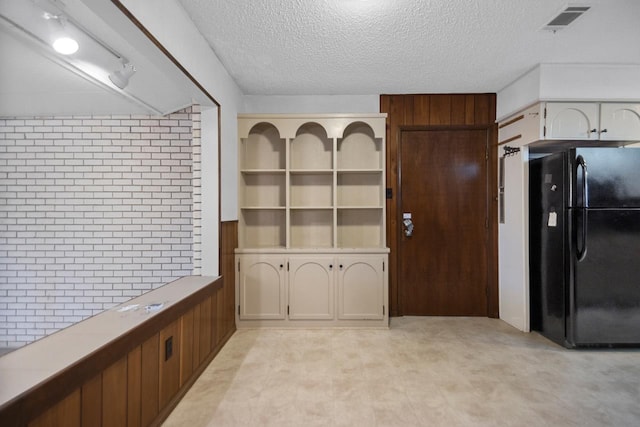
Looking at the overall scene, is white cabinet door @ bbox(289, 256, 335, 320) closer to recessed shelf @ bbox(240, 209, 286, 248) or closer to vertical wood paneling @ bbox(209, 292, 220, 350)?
recessed shelf @ bbox(240, 209, 286, 248)

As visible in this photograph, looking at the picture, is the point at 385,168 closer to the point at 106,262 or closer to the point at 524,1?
the point at 524,1

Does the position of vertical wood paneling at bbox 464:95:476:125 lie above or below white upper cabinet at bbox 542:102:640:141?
above

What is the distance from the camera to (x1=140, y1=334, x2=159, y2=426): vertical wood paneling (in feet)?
5.49

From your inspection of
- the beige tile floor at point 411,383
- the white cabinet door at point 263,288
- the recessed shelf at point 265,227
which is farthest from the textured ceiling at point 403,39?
the beige tile floor at point 411,383

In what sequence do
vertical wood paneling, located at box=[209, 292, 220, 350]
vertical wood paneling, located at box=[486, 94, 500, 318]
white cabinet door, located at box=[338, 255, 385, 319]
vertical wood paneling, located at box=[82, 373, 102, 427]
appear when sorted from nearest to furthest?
vertical wood paneling, located at box=[82, 373, 102, 427] < vertical wood paneling, located at box=[209, 292, 220, 350] < white cabinet door, located at box=[338, 255, 385, 319] < vertical wood paneling, located at box=[486, 94, 500, 318]

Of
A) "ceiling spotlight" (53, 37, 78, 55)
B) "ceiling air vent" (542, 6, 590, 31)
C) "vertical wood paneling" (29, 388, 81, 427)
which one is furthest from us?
"ceiling air vent" (542, 6, 590, 31)

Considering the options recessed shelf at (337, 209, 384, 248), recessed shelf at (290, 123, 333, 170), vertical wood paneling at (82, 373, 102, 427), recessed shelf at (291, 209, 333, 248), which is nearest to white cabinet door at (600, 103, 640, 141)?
recessed shelf at (337, 209, 384, 248)

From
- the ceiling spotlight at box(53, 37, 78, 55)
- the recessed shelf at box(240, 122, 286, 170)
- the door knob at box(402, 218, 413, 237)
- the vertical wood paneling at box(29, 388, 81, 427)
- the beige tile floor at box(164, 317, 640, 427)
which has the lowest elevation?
the beige tile floor at box(164, 317, 640, 427)

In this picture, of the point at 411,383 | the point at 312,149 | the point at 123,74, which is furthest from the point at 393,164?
the point at 123,74

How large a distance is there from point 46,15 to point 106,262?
2.16 m

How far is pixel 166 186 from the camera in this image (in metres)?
3.12

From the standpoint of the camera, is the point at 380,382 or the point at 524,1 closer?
the point at 524,1

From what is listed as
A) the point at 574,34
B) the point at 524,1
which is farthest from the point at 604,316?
the point at 524,1

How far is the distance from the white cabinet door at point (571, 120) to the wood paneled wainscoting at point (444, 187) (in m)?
0.71
